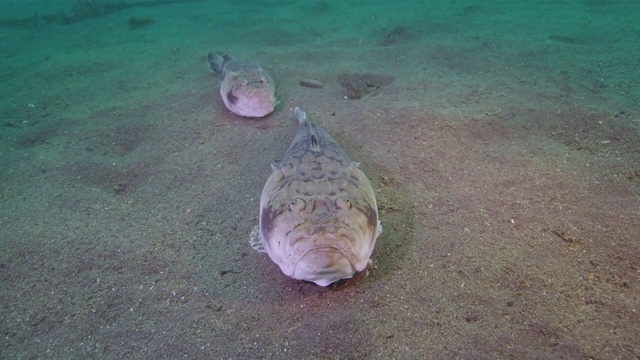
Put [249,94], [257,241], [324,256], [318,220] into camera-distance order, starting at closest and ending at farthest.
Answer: [324,256] < [318,220] < [257,241] < [249,94]

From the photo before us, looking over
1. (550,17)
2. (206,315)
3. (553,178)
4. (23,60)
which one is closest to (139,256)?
(206,315)

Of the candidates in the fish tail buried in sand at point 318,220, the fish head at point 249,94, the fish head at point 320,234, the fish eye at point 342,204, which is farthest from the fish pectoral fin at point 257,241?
the fish head at point 249,94

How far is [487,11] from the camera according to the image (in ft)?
39.3

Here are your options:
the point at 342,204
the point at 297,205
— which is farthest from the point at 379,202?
the point at 297,205

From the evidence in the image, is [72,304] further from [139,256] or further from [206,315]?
[206,315]

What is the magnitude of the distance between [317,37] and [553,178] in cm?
772

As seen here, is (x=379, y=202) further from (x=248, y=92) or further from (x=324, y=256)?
(x=248, y=92)

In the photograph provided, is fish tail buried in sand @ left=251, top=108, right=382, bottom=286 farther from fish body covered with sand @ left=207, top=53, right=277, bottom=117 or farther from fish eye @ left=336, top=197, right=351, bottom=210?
fish body covered with sand @ left=207, top=53, right=277, bottom=117

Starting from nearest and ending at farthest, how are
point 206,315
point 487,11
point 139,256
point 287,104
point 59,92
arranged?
point 206,315
point 139,256
point 287,104
point 59,92
point 487,11

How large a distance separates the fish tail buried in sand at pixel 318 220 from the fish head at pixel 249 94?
2825 millimetres

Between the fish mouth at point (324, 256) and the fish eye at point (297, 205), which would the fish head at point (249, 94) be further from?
the fish mouth at point (324, 256)

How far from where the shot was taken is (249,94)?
605 cm

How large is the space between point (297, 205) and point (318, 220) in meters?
0.22

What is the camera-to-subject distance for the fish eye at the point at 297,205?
285 cm
